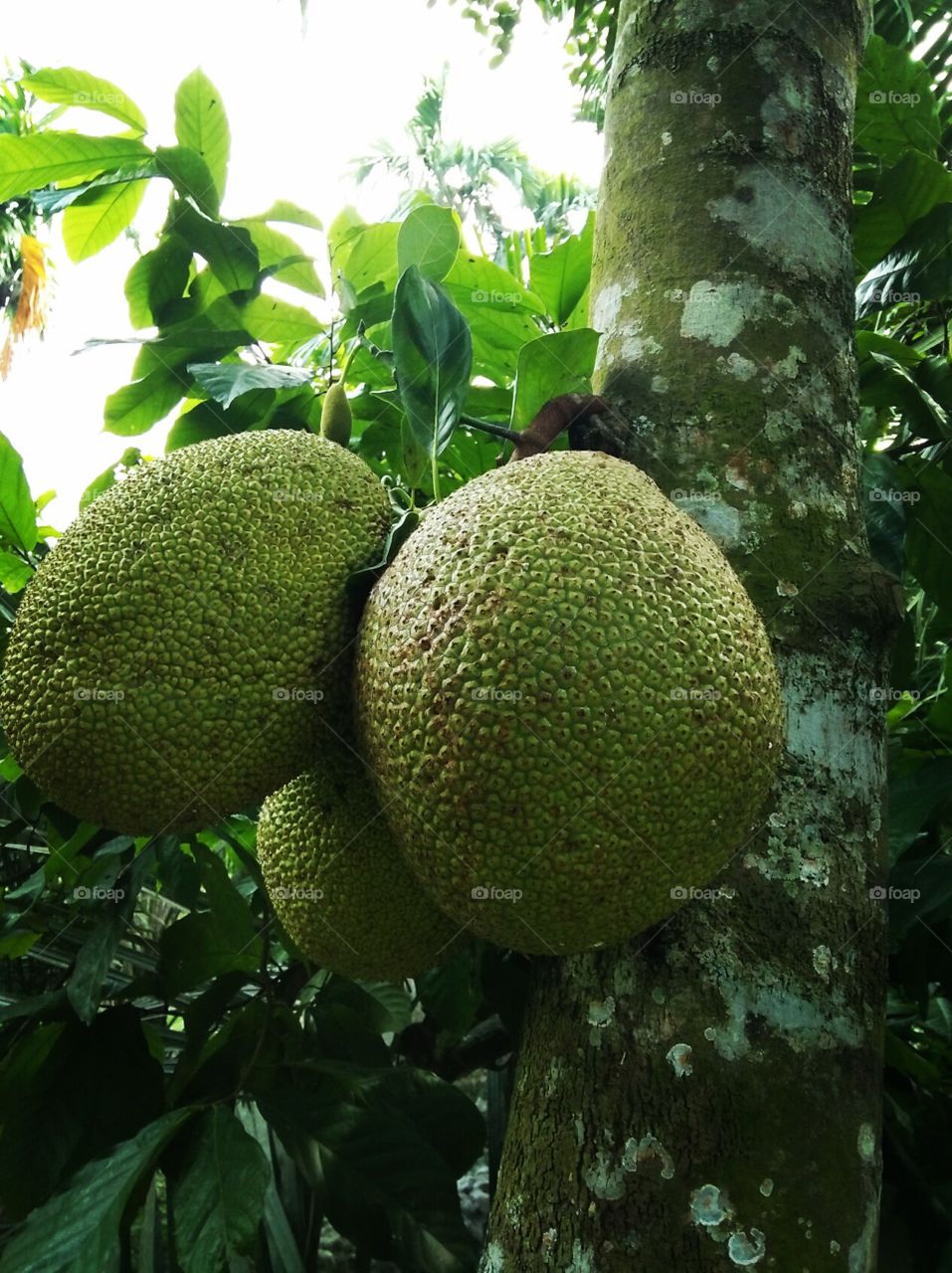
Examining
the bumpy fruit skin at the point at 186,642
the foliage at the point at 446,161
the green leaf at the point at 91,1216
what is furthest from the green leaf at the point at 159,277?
the foliage at the point at 446,161

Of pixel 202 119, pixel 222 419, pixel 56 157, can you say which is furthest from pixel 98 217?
pixel 222 419

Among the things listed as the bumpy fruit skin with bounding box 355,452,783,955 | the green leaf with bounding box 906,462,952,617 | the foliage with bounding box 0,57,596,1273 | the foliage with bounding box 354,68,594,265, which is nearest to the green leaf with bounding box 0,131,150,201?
the foliage with bounding box 0,57,596,1273

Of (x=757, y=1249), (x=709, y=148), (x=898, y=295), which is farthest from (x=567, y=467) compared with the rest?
(x=898, y=295)

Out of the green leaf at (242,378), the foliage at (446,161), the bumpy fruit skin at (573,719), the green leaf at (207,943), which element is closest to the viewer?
the bumpy fruit skin at (573,719)

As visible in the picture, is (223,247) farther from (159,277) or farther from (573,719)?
(573,719)

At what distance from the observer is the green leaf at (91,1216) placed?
0.83 meters

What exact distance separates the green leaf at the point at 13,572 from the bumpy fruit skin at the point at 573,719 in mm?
775

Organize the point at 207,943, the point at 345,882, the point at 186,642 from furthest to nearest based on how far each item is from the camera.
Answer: the point at 207,943, the point at 345,882, the point at 186,642

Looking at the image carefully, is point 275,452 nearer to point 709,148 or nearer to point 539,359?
point 539,359

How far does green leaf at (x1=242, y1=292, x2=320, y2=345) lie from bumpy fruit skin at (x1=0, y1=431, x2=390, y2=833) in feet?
1.49

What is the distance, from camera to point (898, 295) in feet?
4.53

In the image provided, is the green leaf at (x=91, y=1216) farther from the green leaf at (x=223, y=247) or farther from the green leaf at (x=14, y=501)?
the green leaf at (x=223, y=247)

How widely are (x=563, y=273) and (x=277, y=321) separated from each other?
39 centimetres

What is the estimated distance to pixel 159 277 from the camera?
134 cm
